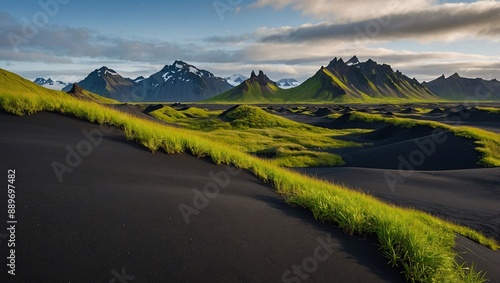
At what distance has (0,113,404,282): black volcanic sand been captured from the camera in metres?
5.20

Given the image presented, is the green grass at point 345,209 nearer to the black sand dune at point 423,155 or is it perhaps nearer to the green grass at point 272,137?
the green grass at point 272,137

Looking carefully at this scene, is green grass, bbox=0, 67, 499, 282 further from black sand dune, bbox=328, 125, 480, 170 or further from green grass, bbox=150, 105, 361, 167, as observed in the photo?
black sand dune, bbox=328, 125, 480, 170

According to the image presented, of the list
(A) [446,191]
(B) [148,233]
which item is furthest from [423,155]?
(B) [148,233]

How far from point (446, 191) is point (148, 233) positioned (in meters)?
26.8

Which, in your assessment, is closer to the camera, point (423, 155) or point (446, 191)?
point (446, 191)

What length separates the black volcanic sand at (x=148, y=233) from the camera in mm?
5204

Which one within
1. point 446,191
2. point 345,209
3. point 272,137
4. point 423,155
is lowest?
point 272,137

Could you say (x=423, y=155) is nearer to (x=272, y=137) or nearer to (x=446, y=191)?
(x=446, y=191)

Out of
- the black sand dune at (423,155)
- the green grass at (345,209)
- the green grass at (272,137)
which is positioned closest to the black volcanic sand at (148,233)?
the green grass at (345,209)

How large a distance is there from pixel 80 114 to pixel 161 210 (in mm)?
10023

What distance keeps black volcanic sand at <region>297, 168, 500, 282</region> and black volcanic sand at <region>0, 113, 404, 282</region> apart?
15.0 meters

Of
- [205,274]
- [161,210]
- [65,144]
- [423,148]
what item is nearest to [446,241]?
[205,274]

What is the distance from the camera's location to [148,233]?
6.23 meters

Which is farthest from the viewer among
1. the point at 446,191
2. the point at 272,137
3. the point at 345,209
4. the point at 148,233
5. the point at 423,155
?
the point at 272,137
